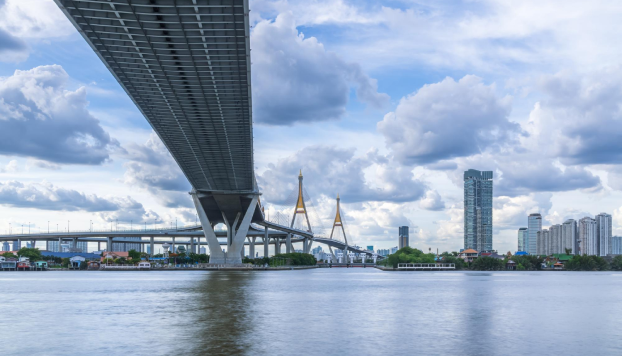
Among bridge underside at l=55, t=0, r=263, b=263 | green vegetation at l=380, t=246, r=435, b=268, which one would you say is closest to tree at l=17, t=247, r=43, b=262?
green vegetation at l=380, t=246, r=435, b=268

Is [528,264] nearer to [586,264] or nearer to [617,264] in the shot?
[586,264]

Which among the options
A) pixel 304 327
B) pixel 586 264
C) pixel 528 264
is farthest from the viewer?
pixel 528 264

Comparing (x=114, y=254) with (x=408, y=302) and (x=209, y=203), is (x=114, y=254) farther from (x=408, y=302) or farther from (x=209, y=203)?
(x=408, y=302)

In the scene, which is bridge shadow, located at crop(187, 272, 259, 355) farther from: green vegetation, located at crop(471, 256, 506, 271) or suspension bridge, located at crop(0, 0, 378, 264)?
green vegetation, located at crop(471, 256, 506, 271)

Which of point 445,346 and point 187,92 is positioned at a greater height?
point 187,92

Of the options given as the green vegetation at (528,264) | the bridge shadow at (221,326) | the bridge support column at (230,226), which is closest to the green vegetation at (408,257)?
the green vegetation at (528,264)

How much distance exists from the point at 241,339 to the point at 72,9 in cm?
2346

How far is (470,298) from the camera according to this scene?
4488cm

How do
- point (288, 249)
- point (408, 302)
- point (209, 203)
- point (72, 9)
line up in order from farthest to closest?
1. point (288, 249)
2. point (209, 203)
3. point (408, 302)
4. point (72, 9)

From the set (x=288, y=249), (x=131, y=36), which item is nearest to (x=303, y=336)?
(x=131, y=36)

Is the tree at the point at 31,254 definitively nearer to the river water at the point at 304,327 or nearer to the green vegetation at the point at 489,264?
the green vegetation at the point at 489,264

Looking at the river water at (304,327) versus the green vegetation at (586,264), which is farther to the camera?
the green vegetation at (586,264)

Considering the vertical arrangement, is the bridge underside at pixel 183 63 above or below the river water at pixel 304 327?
above

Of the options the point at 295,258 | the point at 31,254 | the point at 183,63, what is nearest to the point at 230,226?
the point at 295,258
